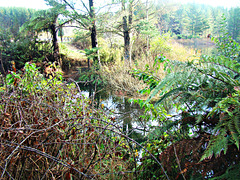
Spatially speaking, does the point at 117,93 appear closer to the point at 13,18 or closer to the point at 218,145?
the point at 218,145

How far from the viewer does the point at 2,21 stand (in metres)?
10.8

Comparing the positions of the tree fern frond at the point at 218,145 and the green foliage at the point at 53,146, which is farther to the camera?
the green foliage at the point at 53,146

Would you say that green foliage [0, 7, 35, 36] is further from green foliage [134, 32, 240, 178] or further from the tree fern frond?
the tree fern frond

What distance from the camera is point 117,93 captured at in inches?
239

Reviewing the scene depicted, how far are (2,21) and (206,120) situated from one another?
13.2 m

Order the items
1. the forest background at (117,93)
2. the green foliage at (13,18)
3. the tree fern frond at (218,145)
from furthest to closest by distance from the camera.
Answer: the green foliage at (13,18) < the forest background at (117,93) < the tree fern frond at (218,145)

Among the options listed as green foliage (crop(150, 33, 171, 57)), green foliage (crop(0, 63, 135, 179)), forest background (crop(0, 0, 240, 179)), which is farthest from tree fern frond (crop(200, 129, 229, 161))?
green foliage (crop(150, 33, 171, 57))

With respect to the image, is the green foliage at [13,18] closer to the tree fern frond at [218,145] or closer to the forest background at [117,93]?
the forest background at [117,93]

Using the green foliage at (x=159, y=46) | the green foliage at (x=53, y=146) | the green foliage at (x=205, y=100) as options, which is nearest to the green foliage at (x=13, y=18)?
the green foliage at (x=159, y=46)

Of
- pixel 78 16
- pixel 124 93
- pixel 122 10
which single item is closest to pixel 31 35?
pixel 78 16

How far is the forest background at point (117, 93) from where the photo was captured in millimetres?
825

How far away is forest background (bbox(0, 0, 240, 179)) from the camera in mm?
825

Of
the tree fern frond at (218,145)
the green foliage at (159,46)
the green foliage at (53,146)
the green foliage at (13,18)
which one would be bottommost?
the green foliage at (53,146)

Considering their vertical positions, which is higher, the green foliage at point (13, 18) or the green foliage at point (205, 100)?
the green foliage at point (13, 18)
